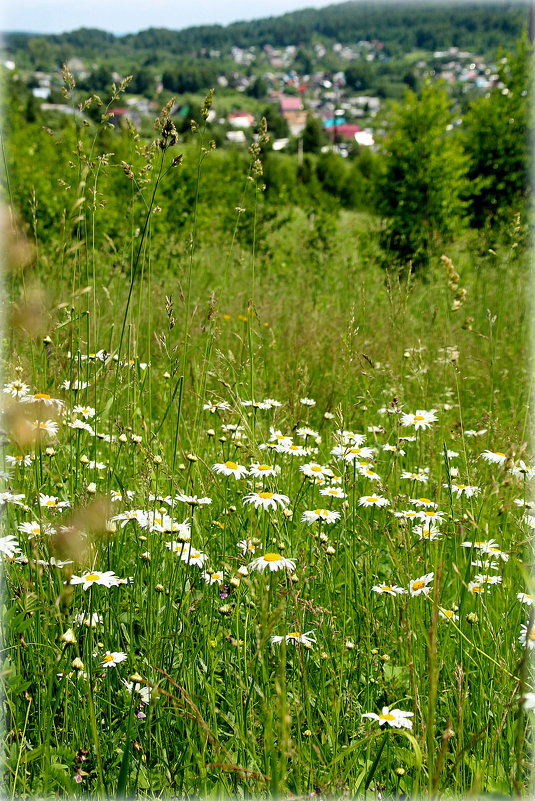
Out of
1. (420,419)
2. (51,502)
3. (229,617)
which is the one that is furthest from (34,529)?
(420,419)

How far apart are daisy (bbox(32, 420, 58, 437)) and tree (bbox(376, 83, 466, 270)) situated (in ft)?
21.0

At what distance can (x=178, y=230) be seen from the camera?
8391mm

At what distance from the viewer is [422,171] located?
7824 mm

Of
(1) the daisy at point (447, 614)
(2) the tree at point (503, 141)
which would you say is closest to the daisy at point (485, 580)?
(1) the daisy at point (447, 614)

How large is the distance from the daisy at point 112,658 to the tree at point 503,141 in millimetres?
7653

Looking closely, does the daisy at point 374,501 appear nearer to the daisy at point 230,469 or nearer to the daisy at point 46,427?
the daisy at point 230,469

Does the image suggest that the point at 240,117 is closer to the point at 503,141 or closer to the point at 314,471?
the point at 503,141

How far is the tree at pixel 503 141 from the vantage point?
26.7 ft

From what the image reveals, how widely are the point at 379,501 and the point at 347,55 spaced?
121483 millimetres

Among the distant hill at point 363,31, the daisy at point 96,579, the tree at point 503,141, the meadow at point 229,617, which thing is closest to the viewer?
the meadow at point 229,617

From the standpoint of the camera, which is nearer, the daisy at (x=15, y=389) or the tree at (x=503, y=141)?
the daisy at (x=15, y=389)

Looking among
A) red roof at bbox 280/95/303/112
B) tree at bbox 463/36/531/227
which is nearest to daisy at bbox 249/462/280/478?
tree at bbox 463/36/531/227

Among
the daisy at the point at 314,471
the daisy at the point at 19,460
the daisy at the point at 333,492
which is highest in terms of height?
the daisy at the point at 19,460

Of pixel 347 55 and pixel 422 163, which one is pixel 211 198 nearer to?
pixel 422 163
